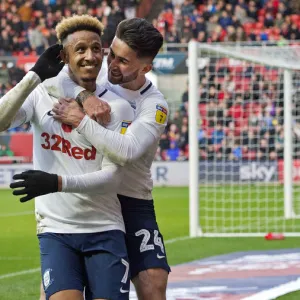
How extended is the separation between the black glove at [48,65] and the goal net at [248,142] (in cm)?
850

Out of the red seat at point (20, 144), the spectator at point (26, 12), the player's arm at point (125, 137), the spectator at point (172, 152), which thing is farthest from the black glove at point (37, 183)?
the spectator at point (26, 12)

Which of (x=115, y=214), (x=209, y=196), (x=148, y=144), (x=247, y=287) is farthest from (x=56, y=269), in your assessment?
(x=209, y=196)

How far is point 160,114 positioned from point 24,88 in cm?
82

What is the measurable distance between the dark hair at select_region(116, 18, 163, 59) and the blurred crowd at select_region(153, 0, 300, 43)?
23.8m

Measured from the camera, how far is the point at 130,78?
5484 millimetres

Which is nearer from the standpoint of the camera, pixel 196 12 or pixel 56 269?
pixel 56 269

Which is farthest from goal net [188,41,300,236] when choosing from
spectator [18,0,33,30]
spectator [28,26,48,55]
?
spectator [18,0,33,30]

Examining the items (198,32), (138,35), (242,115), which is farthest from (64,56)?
(198,32)

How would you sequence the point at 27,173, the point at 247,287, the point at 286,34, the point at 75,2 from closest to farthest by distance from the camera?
the point at 27,173 → the point at 247,287 → the point at 286,34 → the point at 75,2

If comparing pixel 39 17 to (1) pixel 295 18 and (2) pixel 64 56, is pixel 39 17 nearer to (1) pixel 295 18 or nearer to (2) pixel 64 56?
(1) pixel 295 18

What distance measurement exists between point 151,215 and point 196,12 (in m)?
26.4

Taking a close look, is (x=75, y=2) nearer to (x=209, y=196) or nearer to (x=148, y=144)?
(x=209, y=196)

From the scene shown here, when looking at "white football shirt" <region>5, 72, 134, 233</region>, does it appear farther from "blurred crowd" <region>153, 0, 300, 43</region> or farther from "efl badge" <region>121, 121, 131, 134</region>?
"blurred crowd" <region>153, 0, 300, 43</region>

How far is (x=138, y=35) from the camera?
5.43 meters
